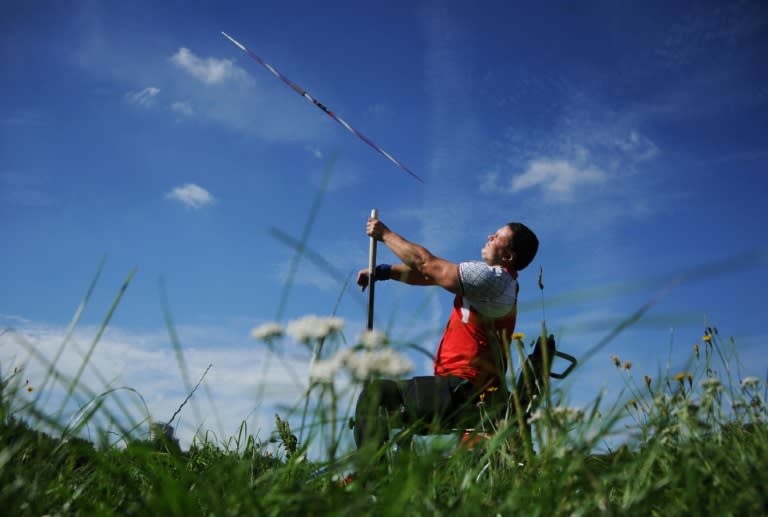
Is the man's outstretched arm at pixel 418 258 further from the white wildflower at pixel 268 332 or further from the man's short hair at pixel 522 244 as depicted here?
the white wildflower at pixel 268 332

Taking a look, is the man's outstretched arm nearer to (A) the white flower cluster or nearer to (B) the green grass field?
(B) the green grass field

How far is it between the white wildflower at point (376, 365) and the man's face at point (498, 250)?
4.40m

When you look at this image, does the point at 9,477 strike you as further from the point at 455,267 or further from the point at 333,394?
the point at 455,267

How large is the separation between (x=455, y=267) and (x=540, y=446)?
311 centimetres

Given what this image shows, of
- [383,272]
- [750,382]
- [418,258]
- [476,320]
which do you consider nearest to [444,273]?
[418,258]

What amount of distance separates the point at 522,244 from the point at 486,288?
93 cm

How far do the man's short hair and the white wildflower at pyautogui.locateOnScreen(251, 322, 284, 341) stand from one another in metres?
4.32

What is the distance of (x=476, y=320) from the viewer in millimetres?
5102

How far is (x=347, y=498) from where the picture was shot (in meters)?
1.59

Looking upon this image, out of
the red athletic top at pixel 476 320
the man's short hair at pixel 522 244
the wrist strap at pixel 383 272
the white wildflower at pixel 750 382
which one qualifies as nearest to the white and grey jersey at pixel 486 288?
the red athletic top at pixel 476 320

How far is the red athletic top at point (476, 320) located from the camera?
4.94 metres

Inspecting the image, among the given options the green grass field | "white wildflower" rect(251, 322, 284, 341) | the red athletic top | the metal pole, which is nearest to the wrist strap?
the red athletic top

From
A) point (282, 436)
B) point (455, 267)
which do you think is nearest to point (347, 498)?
point (282, 436)

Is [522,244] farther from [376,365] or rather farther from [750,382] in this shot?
[376,365]
